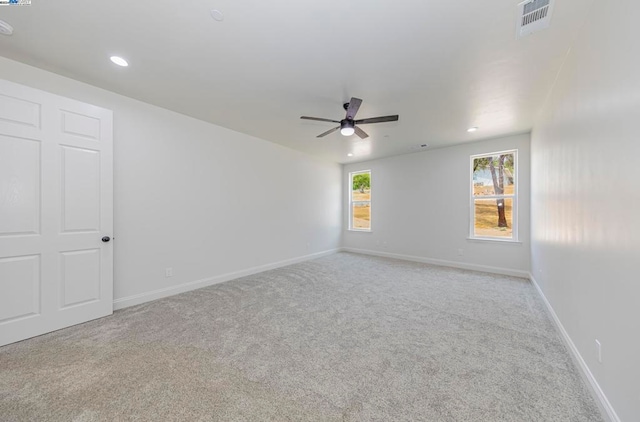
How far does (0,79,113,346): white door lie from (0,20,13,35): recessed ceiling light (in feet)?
1.45

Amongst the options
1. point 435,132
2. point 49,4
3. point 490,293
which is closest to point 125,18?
point 49,4

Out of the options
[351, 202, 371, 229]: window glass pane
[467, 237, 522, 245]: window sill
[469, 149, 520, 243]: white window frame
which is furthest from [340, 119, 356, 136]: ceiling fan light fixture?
[351, 202, 371, 229]: window glass pane

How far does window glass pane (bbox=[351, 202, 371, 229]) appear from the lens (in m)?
6.62

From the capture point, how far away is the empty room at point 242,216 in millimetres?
1492

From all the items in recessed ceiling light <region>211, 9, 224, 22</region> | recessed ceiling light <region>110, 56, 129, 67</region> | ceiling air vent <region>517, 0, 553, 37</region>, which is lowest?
ceiling air vent <region>517, 0, 553, 37</region>

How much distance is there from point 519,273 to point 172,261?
5875 millimetres

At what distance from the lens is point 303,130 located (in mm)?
4055

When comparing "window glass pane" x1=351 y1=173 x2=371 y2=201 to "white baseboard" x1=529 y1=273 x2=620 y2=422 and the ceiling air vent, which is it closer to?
"white baseboard" x1=529 y1=273 x2=620 y2=422

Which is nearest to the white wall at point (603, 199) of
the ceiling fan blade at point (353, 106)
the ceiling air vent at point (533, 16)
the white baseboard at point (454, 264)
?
the ceiling air vent at point (533, 16)

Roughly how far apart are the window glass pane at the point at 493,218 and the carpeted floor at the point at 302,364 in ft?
5.66

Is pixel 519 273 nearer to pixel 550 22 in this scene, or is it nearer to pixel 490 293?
pixel 490 293

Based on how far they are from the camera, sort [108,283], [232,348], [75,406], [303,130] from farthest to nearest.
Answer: [303,130] < [108,283] < [232,348] < [75,406]

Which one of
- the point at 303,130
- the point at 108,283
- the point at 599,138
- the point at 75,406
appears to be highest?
the point at 303,130

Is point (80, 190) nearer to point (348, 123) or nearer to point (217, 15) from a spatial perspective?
point (217, 15)
